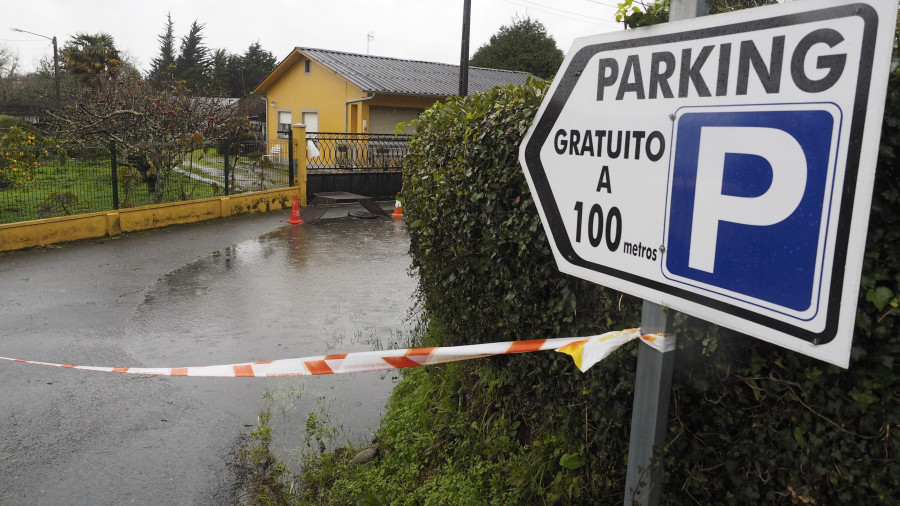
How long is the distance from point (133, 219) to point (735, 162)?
1340cm

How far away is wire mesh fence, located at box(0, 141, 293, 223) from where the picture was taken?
11.9 meters

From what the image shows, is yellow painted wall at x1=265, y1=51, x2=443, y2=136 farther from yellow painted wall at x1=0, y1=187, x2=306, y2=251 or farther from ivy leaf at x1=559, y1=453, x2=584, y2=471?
ivy leaf at x1=559, y1=453, x2=584, y2=471

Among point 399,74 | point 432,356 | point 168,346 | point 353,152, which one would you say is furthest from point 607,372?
point 399,74

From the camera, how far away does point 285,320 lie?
24.5 feet

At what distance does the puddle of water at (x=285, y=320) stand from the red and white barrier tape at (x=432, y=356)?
1546mm

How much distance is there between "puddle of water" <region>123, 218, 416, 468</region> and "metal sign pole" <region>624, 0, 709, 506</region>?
327 cm

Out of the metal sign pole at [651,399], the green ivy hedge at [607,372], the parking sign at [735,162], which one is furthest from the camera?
the green ivy hedge at [607,372]

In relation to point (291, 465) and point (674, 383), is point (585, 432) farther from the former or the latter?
point (291, 465)

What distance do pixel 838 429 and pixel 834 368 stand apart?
6.6 inches

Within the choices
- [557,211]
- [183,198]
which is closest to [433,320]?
[557,211]

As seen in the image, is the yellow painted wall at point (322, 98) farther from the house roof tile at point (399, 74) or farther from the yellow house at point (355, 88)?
the house roof tile at point (399, 74)

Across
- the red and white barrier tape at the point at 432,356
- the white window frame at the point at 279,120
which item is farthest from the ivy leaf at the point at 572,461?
the white window frame at the point at 279,120

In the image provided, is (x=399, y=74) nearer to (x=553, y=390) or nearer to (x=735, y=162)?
(x=553, y=390)

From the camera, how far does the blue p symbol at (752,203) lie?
3.88 feet
